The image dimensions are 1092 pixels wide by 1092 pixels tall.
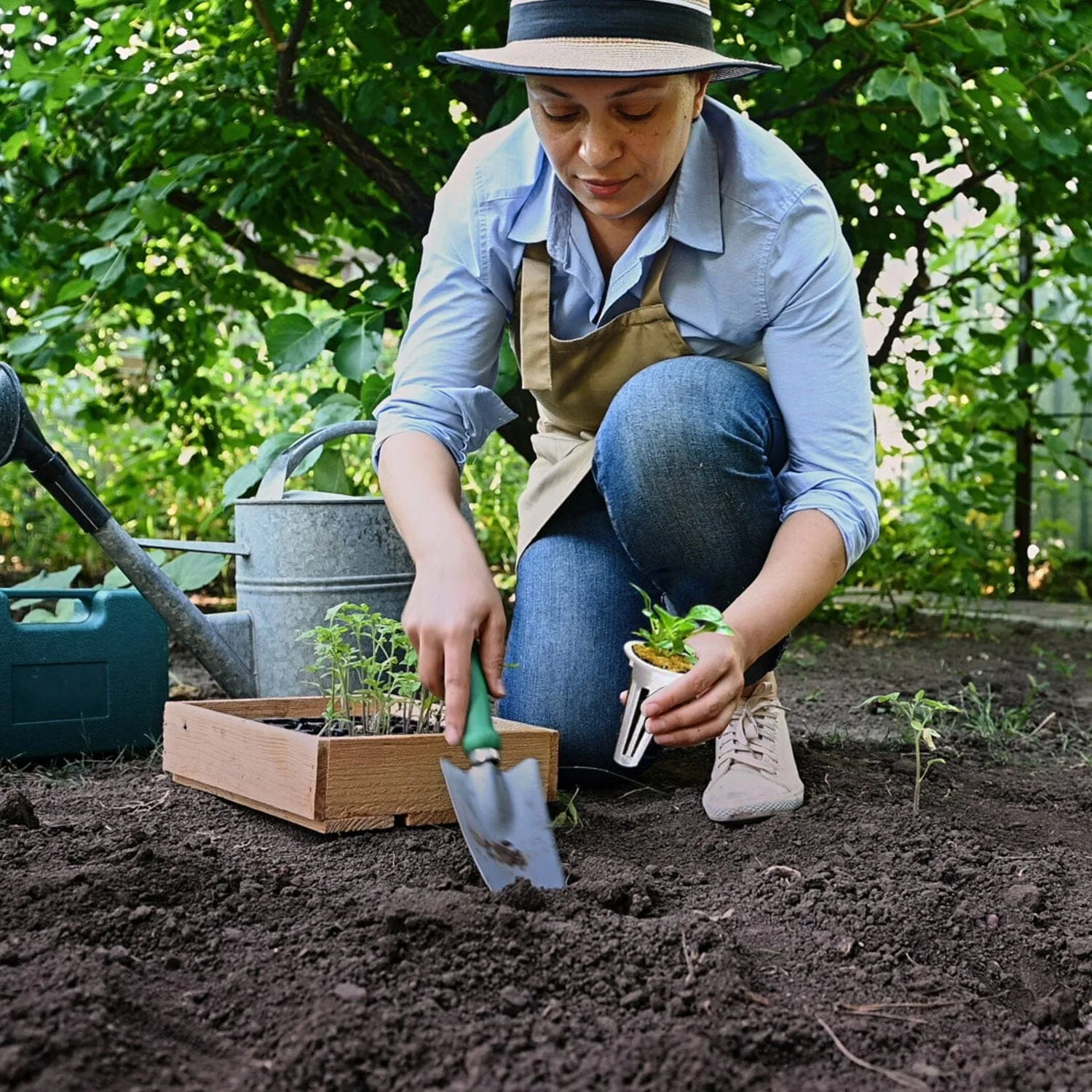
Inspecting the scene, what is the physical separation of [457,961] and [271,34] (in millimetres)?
2189

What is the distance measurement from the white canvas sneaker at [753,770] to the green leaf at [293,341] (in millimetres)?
1219

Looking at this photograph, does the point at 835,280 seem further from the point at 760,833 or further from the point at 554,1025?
the point at 554,1025

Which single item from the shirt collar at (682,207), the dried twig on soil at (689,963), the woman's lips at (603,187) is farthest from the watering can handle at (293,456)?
the dried twig on soil at (689,963)

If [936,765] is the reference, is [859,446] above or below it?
above

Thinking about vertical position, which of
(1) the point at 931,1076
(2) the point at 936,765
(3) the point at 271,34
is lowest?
(2) the point at 936,765

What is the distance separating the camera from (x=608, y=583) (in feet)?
7.55

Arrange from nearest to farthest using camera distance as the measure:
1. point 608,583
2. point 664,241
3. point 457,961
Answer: point 457,961 → point 664,241 → point 608,583

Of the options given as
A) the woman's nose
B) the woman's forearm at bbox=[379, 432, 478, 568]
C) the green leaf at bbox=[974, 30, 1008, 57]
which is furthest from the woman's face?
the green leaf at bbox=[974, 30, 1008, 57]

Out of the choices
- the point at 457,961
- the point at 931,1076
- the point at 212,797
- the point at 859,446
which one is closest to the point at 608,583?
the point at 859,446

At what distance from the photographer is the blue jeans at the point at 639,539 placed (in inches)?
76.9

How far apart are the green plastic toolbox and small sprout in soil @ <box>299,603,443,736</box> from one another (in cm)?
44

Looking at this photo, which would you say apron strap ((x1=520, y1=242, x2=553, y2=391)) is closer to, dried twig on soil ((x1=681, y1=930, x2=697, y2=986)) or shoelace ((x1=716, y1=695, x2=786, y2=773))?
shoelace ((x1=716, y1=695, x2=786, y2=773))

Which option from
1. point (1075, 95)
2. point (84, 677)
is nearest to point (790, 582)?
point (84, 677)

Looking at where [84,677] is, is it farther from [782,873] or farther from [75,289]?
[782,873]
